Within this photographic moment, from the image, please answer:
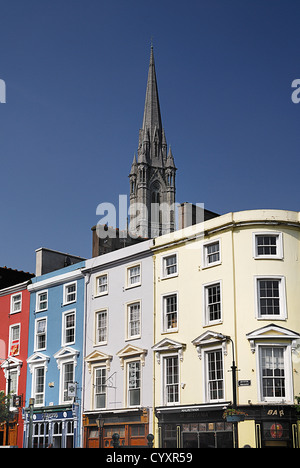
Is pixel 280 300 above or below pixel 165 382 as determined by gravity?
above

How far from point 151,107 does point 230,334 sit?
465ft

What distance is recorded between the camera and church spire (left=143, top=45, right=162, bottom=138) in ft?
551

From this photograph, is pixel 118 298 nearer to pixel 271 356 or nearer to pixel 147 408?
pixel 147 408

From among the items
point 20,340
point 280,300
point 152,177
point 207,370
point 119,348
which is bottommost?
point 207,370

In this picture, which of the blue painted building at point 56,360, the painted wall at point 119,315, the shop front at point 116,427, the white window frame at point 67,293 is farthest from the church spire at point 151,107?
the shop front at point 116,427

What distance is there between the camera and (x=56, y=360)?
42.2 metres

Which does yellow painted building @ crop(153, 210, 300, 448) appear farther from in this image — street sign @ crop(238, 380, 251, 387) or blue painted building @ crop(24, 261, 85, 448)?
blue painted building @ crop(24, 261, 85, 448)

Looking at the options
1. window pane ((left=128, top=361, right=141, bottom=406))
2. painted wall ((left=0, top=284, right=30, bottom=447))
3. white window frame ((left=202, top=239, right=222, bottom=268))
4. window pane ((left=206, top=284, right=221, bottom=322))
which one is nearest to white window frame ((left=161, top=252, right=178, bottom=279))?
white window frame ((left=202, top=239, right=222, bottom=268))

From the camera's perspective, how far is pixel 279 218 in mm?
34094

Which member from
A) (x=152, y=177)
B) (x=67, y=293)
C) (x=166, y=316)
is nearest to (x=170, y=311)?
(x=166, y=316)

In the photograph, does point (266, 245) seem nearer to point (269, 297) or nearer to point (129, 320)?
point (269, 297)

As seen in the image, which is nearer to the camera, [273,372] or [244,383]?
[244,383]

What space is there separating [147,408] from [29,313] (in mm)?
14170

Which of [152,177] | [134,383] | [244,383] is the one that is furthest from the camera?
[152,177]
